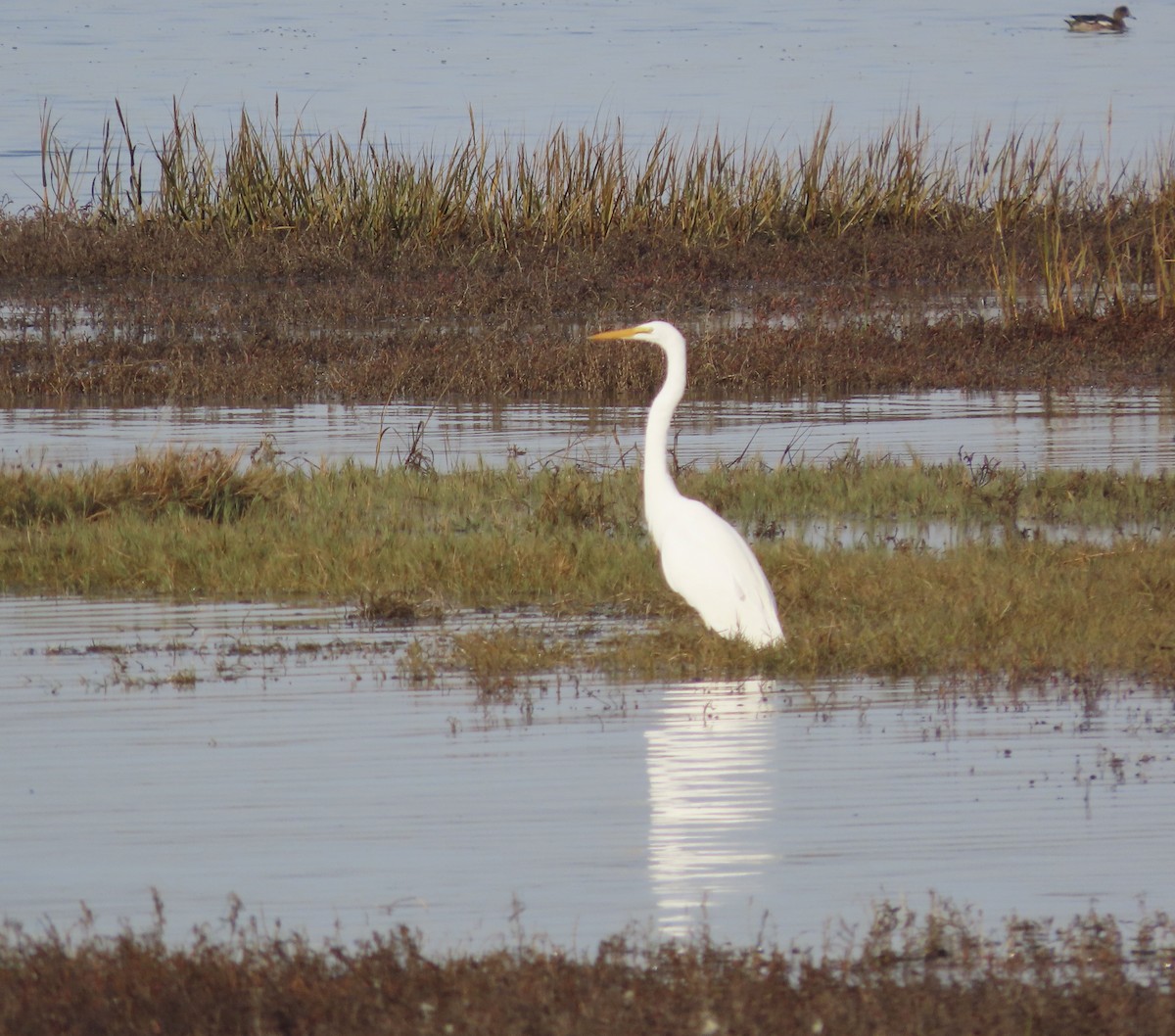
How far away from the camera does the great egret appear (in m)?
7.90

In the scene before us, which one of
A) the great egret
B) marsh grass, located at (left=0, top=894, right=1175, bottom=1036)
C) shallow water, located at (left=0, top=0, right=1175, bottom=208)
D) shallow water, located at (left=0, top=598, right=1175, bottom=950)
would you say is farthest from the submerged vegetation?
marsh grass, located at (left=0, top=894, right=1175, bottom=1036)

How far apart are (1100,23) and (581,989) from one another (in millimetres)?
66435

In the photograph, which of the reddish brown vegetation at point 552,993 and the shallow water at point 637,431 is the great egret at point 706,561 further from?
the reddish brown vegetation at point 552,993

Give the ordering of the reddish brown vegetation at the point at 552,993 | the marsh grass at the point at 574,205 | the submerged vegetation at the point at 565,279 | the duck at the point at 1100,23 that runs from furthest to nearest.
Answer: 1. the duck at the point at 1100,23
2. the marsh grass at the point at 574,205
3. the submerged vegetation at the point at 565,279
4. the reddish brown vegetation at the point at 552,993

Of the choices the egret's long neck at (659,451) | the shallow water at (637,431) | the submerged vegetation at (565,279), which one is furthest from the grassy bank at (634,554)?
the submerged vegetation at (565,279)

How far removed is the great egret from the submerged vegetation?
26.5 feet

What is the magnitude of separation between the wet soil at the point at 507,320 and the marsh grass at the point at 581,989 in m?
12.4

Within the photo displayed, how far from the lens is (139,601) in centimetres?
925

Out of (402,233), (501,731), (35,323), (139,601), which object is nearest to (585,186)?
(402,233)

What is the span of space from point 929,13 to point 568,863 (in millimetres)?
87389

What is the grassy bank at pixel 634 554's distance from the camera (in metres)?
7.93

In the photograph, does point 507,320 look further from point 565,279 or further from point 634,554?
point 634,554

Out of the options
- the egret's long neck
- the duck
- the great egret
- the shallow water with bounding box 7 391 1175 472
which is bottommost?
the shallow water with bounding box 7 391 1175 472

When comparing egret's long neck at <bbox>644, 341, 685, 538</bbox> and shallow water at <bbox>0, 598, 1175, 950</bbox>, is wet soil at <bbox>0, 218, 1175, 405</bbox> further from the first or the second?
shallow water at <bbox>0, 598, 1175, 950</bbox>
